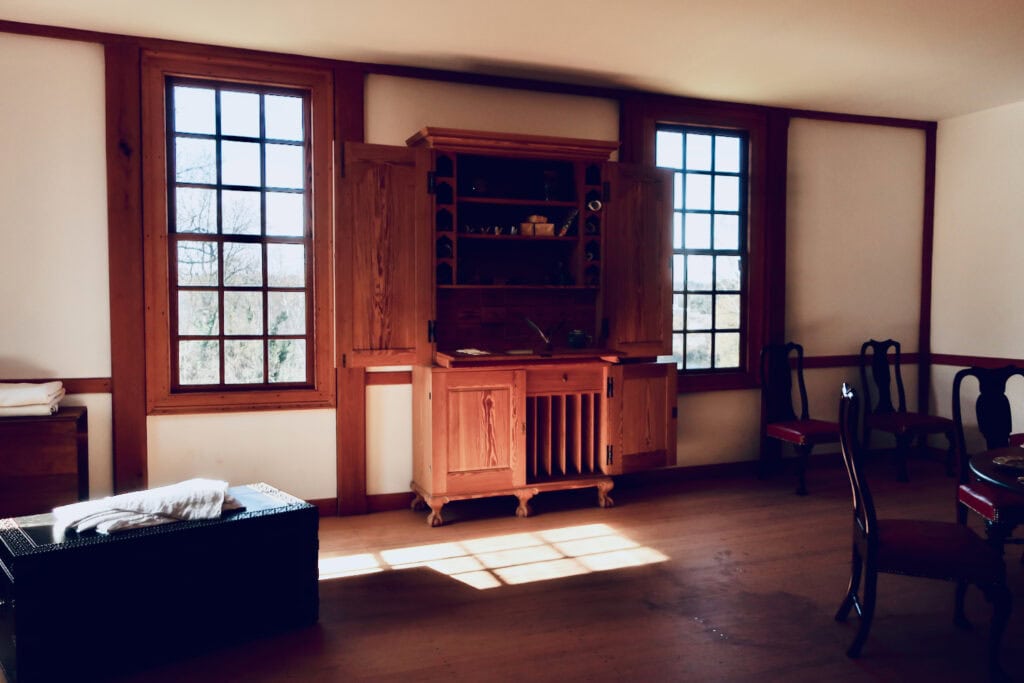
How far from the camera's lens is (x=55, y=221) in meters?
4.45

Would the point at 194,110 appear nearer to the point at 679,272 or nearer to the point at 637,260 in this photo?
the point at 637,260

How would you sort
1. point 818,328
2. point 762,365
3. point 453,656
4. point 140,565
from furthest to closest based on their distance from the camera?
1. point 818,328
2. point 762,365
3. point 453,656
4. point 140,565

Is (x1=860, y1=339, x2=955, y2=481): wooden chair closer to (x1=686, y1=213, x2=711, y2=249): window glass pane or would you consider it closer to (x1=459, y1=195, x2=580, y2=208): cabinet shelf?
(x1=686, y1=213, x2=711, y2=249): window glass pane

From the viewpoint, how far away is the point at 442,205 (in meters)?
4.83

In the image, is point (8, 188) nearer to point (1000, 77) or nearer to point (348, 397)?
point (348, 397)

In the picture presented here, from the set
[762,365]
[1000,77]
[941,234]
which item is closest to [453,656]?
[762,365]

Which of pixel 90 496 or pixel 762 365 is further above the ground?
pixel 762 365

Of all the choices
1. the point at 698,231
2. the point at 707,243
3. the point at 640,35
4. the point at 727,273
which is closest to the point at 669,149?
the point at 698,231

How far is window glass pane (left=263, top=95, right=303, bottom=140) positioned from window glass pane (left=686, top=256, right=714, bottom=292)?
3093 mm

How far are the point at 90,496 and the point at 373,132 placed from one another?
2.87 m

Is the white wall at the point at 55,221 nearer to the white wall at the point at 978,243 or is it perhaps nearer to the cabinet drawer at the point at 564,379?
the cabinet drawer at the point at 564,379

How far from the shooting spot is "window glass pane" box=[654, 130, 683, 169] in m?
5.91

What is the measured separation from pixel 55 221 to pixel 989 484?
5234mm

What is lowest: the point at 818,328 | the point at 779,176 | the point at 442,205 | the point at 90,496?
the point at 90,496
